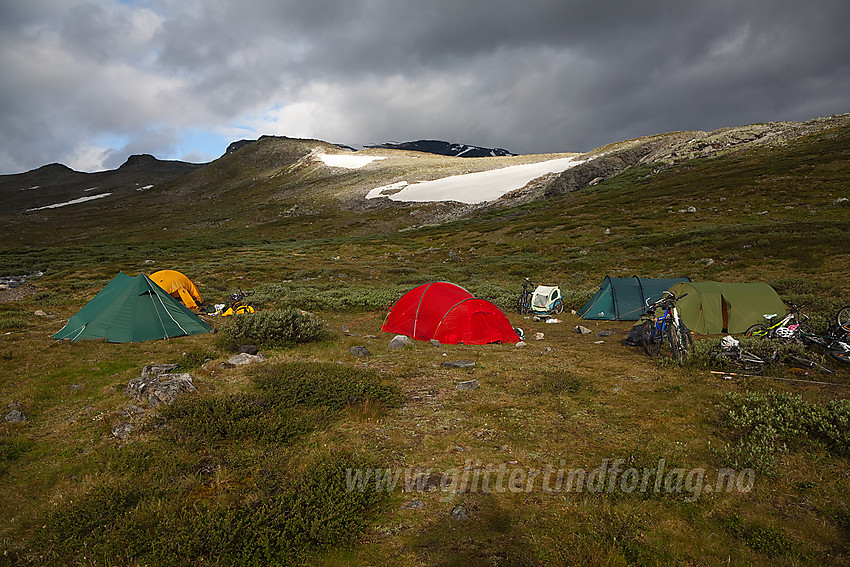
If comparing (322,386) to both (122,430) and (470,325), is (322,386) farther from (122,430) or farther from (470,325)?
(470,325)

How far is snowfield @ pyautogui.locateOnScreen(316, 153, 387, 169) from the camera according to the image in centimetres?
13588

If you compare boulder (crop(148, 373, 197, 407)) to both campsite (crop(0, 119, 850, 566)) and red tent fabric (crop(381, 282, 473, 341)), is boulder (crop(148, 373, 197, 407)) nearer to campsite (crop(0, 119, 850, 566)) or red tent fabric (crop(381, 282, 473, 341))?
campsite (crop(0, 119, 850, 566))

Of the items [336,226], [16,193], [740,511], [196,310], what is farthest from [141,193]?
[740,511]

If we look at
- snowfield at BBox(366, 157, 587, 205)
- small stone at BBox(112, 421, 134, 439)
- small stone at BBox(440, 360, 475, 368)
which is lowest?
small stone at BBox(440, 360, 475, 368)

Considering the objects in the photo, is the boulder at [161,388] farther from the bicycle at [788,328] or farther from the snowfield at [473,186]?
the snowfield at [473,186]

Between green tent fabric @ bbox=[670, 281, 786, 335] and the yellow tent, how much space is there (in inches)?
970

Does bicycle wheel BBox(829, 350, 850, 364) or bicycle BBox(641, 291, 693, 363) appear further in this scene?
bicycle BBox(641, 291, 693, 363)

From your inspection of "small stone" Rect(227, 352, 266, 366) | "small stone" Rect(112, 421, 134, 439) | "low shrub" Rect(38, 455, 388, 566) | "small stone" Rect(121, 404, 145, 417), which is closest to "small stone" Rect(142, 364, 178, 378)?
"small stone" Rect(227, 352, 266, 366)

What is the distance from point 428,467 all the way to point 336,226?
82335mm

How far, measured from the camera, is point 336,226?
84688 mm

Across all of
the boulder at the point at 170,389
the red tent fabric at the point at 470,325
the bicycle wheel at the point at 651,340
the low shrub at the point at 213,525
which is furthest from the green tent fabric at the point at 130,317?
the bicycle wheel at the point at 651,340

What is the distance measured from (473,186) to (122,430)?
95.8m

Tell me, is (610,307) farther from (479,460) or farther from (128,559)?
(128,559)

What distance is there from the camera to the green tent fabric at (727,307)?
16.5 metres
